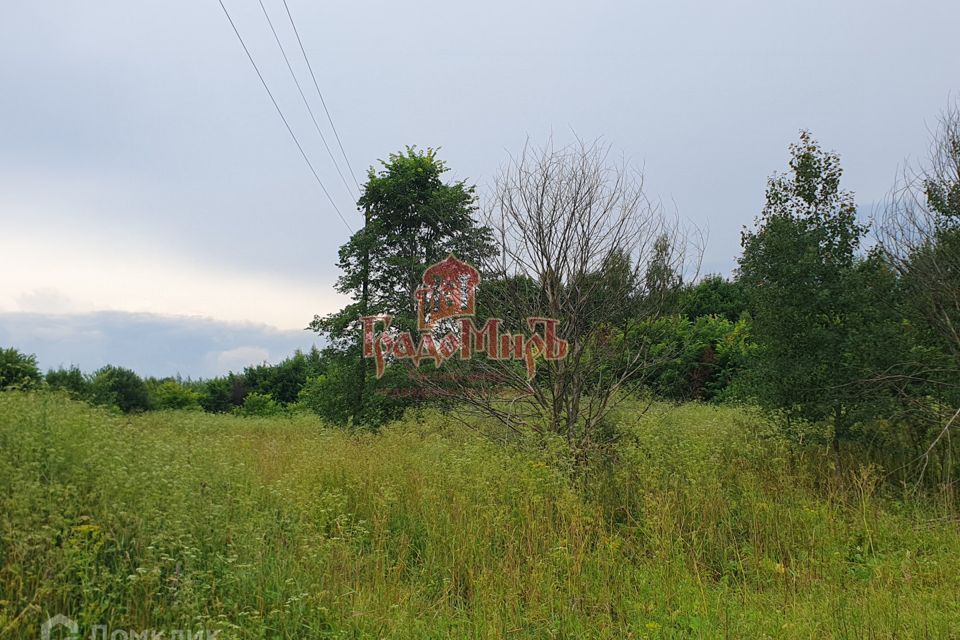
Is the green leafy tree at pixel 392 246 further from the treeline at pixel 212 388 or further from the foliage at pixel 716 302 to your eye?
the foliage at pixel 716 302

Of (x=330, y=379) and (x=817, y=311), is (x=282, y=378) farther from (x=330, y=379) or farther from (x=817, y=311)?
(x=817, y=311)

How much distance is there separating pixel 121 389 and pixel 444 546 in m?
18.3

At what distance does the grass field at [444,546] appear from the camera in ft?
12.9

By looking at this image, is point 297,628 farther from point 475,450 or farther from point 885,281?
point 885,281

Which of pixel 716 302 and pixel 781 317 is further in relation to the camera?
pixel 716 302

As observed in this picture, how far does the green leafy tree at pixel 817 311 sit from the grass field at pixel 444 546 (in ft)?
6.15

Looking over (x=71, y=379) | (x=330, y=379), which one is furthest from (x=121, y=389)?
(x=330, y=379)

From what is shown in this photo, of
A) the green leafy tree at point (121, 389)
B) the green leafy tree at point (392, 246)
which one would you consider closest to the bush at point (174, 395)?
the green leafy tree at point (121, 389)

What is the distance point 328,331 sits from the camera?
1419cm

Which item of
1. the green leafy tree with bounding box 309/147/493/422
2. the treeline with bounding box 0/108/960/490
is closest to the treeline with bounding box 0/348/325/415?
the green leafy tree with bounding box 309/147/493/422

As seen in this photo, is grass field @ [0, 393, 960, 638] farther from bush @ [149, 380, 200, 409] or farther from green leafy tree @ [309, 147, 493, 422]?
bush @ [149, 380, 200, 409]

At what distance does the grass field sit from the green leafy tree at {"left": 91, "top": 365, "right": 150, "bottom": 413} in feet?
44.4

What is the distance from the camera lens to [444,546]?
5273 millimetres

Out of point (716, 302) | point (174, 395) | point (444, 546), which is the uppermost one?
point (716, 302)
